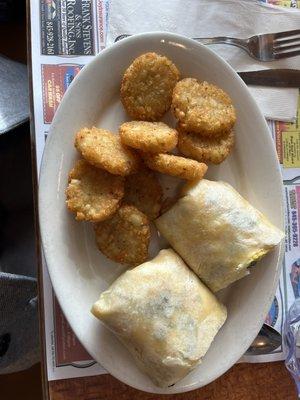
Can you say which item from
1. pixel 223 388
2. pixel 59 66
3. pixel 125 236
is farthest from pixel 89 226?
pixel 223 388

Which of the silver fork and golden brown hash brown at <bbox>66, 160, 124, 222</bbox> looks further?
the silver fork

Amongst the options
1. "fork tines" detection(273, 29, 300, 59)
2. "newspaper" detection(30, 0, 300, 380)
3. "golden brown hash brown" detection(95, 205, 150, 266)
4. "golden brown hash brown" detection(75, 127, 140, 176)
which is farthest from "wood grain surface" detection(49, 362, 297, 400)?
"fork tines" detection(273, 29, 300, 59)

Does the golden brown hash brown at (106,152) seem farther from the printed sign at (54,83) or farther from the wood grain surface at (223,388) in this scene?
the wood grain surface at (223,388)

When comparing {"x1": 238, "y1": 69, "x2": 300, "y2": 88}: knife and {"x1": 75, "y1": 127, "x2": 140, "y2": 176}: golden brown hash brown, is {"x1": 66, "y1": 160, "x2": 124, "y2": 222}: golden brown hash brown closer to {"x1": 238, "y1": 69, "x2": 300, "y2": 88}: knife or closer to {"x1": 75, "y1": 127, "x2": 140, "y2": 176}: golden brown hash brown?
{"x1": 75, "y1": 127, "x2": 140, "y2": 176}: golden brown hash brown

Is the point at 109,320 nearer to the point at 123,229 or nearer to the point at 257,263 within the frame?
the point at 123,229

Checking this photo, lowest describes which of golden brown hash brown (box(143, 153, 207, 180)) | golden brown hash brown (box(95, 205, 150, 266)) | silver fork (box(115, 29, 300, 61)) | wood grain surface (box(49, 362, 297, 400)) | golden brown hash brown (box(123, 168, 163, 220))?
wood grain surface (box(49, 362, 297, 400))

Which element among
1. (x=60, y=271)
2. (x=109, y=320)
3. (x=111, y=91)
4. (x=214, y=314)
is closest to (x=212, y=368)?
(x=214, y=314)

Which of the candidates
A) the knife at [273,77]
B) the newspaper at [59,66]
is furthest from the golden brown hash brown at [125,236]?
the knife at [273,77]

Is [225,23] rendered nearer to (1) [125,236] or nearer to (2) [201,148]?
(2) [201,148]
